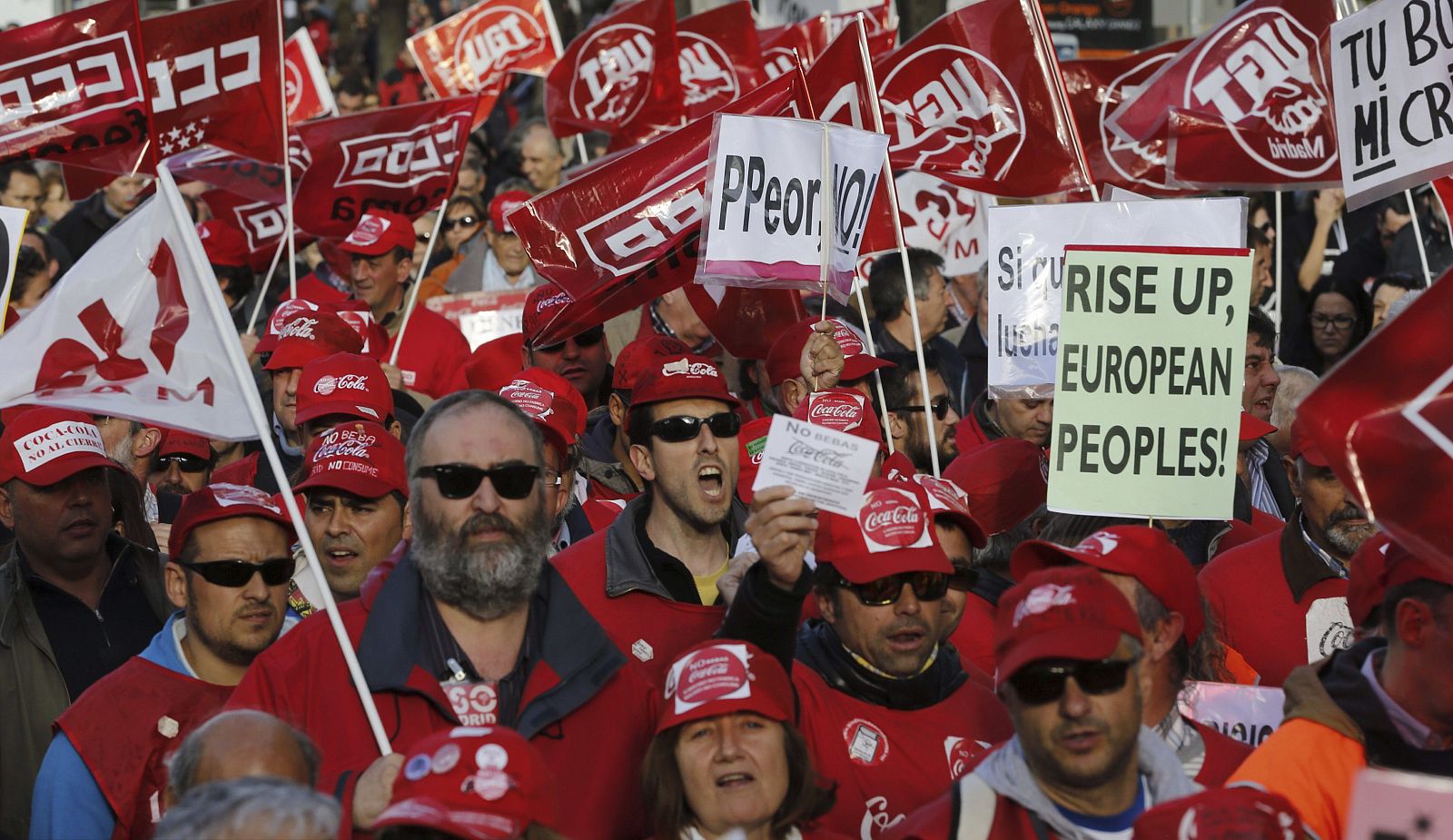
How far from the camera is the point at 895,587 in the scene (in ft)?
16.8

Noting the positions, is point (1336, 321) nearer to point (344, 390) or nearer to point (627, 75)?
point (627, 75)

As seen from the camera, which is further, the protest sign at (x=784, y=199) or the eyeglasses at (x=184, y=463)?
the eyeglasses at (x=184, y=463)

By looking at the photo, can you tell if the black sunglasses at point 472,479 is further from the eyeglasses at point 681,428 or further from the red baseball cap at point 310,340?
the red baseball cap at point 310,340

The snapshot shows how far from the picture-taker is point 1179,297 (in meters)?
5.85

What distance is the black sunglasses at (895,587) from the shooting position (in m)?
5.11

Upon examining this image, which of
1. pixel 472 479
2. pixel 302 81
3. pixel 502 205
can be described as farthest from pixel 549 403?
pixel 302 81

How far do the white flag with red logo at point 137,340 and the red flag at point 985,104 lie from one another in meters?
3.66

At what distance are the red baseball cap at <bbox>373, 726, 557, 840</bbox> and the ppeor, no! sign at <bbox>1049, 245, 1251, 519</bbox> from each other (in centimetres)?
235

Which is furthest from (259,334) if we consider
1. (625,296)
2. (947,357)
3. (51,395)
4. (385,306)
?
(51,395)

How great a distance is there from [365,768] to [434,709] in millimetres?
249

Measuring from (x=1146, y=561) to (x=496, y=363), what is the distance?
495 centimetres

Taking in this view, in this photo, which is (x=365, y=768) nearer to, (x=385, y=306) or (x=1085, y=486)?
(x=1085, y=486)

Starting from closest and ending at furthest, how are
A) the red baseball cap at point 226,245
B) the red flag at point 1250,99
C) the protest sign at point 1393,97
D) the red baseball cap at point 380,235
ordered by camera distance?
the protest sign at point 1393,97
the red flag at point 1250,99
the red baseball cap at point 380,235
the red baseball cap at point 226,245

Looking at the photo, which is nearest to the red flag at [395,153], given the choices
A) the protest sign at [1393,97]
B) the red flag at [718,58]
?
the red flag at [718,58]
